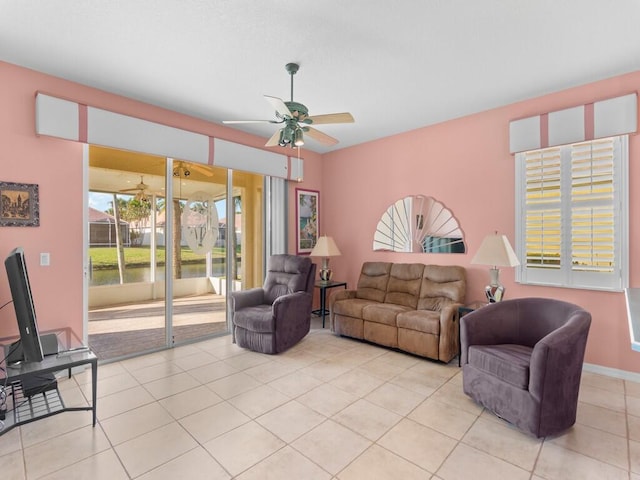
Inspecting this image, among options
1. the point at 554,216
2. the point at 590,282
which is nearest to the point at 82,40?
the point at 554,216

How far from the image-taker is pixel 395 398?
2746mm

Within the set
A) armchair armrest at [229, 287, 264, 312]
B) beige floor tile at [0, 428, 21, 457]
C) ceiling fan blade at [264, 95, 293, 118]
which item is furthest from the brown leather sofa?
beige floor tile at [0, 428, 21, 457]

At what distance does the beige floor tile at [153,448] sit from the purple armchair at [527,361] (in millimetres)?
2093

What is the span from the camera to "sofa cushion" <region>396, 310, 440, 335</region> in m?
3.44

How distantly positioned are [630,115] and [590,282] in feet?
5.13

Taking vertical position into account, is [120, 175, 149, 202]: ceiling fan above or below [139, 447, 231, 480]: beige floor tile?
above

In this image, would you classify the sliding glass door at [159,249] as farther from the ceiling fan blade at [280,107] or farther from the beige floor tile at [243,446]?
the beige floor tile at [243,446]

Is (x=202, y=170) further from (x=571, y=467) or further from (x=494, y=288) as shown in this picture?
(x=571, y=467)

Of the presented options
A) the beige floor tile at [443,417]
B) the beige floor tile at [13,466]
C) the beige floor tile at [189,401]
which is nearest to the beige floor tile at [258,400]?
the beige floor tile at [189,401]

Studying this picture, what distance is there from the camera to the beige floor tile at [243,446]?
6.48 feet

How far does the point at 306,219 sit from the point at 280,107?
307 centimetres

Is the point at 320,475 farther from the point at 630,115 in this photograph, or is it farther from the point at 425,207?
the point at 630,115

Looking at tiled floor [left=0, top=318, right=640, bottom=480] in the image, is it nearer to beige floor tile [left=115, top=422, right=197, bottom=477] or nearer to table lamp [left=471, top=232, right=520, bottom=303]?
beige floor tile [left=115, top=422, right=197, bottom=477]

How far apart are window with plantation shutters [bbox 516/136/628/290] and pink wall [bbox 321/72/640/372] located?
3.4 inches
